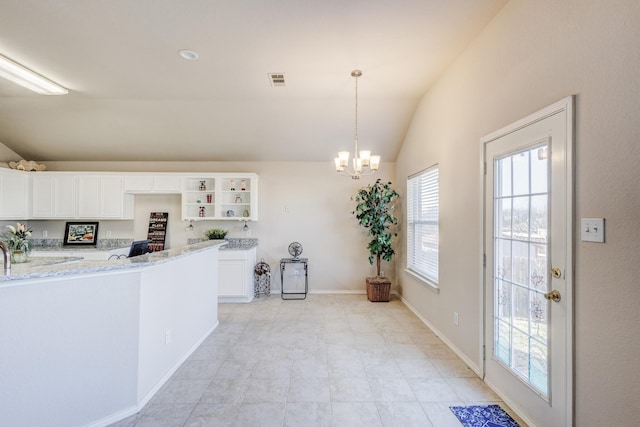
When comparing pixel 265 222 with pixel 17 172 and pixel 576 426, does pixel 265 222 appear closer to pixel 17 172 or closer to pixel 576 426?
pixel 17 172

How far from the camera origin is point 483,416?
1.99 metres

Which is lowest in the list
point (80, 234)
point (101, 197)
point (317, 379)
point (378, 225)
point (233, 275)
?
point (317, 379)

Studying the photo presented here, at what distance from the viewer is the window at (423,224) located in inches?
142

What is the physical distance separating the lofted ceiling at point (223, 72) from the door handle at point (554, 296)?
2084 millimetres

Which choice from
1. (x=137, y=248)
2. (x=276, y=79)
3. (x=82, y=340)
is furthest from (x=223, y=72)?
(x=82, y=340)

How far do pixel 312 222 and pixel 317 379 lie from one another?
3.05 m

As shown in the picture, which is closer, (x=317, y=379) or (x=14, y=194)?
(x=317, y=379)

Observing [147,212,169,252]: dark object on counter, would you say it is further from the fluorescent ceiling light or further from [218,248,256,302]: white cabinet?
the fluorescent ceiling light

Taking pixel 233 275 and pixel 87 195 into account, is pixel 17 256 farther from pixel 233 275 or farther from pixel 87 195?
pixel 233 275

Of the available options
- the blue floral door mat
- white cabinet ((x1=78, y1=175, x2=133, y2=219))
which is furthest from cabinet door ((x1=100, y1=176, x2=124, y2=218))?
the blue floral door mat

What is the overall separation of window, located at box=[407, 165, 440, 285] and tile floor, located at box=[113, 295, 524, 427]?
767mm

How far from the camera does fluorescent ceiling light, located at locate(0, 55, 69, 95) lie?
2.88 m

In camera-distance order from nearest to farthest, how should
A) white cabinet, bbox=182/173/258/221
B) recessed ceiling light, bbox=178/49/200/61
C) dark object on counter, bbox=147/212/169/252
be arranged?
recessed ceiling light, bbox=178/49/200/61 < white cabinet, bbox=182/173/258/221 < dark object on counter, bbox=147/212/169/252

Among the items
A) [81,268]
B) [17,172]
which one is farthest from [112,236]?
[81,268]
